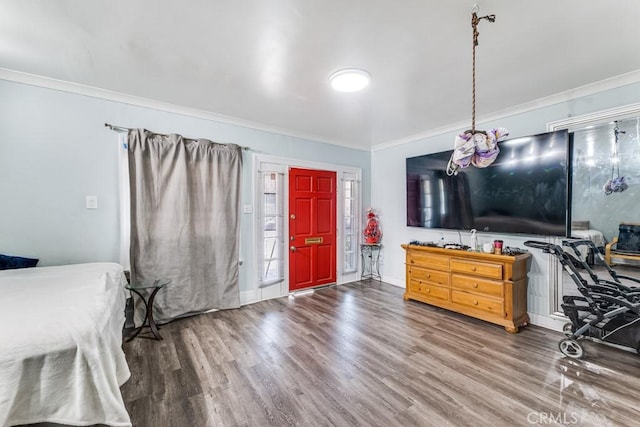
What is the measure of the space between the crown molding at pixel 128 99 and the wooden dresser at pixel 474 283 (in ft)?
9.23

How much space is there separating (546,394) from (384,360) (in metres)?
1.14

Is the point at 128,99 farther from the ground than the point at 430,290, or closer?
farther from the ground

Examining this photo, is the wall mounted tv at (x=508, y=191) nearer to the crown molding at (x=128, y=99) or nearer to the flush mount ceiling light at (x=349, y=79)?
the flush mount ceiling light at (x=349, y=79)

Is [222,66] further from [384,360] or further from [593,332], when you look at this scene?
[593,332]

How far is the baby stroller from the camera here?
2129mm

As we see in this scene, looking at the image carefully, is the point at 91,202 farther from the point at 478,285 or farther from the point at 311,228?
the point at 478,285

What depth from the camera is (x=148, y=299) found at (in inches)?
111

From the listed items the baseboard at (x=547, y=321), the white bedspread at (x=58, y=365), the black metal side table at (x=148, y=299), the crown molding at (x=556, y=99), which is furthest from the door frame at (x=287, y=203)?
the baseboard at (x=547, y=321)

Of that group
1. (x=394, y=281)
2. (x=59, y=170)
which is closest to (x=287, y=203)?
(x=394, y=281)

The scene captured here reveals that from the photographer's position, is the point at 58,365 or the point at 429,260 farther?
the point at 429,260

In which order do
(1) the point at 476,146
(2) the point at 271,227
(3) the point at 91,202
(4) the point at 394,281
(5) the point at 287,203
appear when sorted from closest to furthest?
1. (1) the point at 476,146
2. (3) the point at 91,202
3. (2) the point at 271,227
4. (5) the point at 287,203
5. (4) the point at 394,281

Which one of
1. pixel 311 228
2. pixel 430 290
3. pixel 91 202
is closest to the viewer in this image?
pixel 91 202

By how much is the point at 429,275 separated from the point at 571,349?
4.91ft

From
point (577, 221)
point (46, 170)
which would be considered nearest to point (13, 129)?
point (46, 170)
